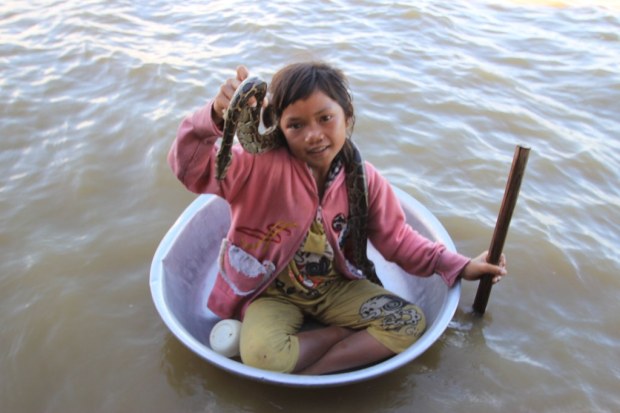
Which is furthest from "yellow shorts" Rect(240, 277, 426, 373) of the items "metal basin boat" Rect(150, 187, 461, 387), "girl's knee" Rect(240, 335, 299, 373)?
"metal basin boat" Rect(150, 187, 461, 387)

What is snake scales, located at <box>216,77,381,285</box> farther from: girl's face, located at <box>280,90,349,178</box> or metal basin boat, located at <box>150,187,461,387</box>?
metal basin boat, located at <box>150,187,461,387</box>

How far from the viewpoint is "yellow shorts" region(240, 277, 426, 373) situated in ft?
6.77

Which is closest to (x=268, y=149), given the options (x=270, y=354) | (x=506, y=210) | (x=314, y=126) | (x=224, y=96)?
(x=314, y=126)

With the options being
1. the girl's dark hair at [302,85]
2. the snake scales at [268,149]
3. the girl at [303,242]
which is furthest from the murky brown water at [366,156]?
the snake scales at [268,149]

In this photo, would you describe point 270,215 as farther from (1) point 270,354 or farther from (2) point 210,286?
(2) point 210,286

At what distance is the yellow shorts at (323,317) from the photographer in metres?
2.06

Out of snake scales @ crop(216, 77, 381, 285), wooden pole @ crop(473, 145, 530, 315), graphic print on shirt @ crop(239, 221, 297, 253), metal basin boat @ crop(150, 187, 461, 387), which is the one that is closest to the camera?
snake scales @ crop(216, 77, 381, 285)

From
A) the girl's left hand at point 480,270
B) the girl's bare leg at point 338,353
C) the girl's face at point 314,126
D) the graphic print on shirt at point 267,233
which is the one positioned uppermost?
the girl's face at point 314,126

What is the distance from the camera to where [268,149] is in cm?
199

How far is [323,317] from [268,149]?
834mm

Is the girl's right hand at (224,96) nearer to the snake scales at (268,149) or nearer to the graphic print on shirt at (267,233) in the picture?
the snake scales at (268,149)

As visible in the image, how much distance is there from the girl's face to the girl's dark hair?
0.07 feet

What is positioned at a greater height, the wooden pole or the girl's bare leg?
the wooden pole

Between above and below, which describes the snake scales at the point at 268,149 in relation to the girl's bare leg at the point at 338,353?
above
